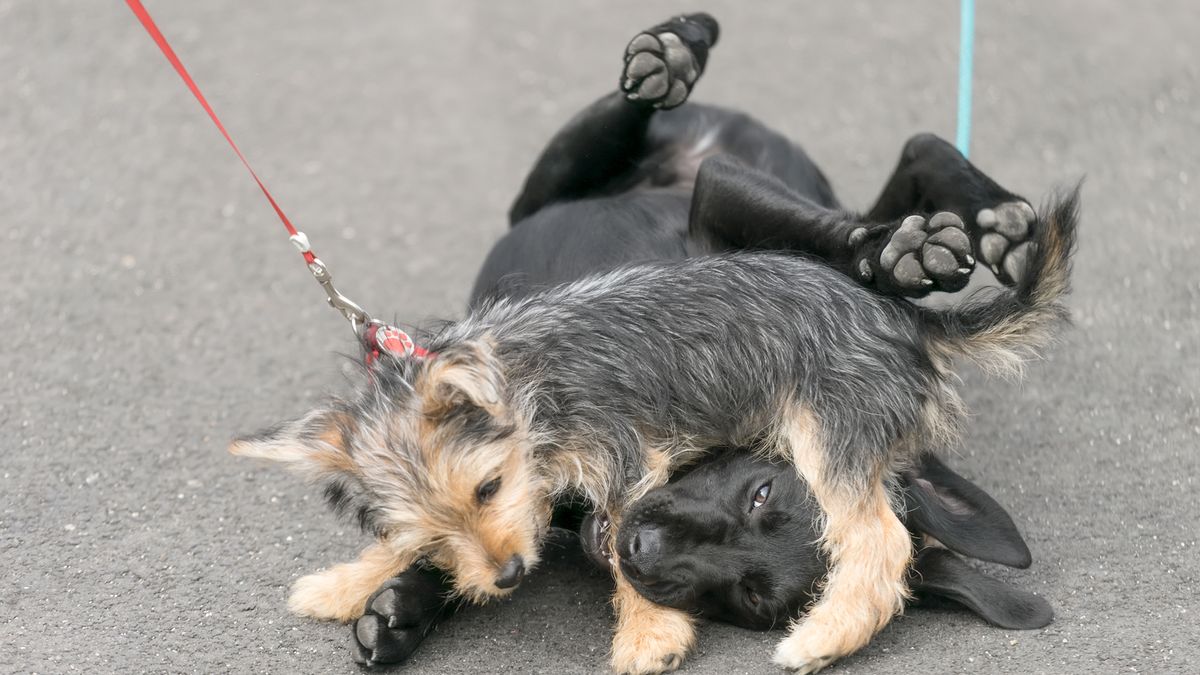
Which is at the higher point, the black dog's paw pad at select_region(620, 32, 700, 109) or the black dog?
the black dog's paw pad at select_region(620, 32, 700, 109)

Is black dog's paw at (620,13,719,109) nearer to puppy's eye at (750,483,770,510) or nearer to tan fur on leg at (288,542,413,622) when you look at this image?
puppy's eye at (750,483,770,510)

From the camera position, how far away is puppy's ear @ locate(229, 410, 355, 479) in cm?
370

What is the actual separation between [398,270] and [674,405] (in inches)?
100

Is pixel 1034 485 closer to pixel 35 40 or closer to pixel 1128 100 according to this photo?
pixel 1128 100

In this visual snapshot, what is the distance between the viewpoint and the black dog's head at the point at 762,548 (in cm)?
366

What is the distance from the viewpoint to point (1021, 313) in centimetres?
402

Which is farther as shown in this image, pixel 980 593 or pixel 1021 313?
pixel 1021 313

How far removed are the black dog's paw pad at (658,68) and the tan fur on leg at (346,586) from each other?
199 cm

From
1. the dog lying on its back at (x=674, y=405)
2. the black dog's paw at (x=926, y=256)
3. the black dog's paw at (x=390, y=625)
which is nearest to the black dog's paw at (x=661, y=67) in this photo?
the dog lying on its back at (x=674, y=405)

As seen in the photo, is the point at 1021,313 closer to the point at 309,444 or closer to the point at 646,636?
the point at 646,636

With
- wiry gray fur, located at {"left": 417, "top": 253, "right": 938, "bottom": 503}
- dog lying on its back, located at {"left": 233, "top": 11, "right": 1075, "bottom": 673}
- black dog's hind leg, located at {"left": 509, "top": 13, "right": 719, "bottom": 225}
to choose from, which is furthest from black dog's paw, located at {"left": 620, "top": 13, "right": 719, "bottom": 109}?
wiry gray fur, located at {"left": 417, "top": 253, "right": 938, "bottom": 503}

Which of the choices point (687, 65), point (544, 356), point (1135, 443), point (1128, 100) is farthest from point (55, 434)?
point (1128, 100)

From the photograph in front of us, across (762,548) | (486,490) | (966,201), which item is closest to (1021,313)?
(966,201)

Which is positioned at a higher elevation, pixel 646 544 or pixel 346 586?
pixel 346 586
